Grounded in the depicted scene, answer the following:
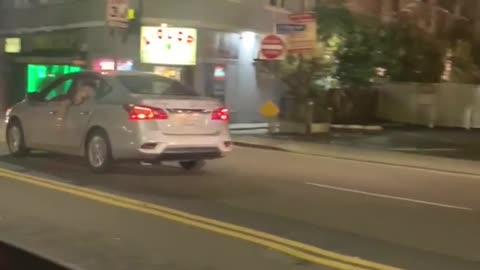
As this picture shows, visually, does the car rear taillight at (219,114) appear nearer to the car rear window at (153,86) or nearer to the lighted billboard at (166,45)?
the car rear window at (153,86)

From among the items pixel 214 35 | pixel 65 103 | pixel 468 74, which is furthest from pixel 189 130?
pixel 468 74

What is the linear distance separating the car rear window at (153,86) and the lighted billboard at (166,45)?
13749 mm

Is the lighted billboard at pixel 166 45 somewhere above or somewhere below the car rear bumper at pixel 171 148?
above

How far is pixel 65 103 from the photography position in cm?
1296

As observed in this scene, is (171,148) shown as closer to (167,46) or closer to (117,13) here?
(117,13)

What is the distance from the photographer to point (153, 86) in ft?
41.0

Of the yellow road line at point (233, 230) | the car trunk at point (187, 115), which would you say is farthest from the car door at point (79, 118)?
the yellow road line at point (233, 230)

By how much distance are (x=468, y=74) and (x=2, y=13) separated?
18984mm

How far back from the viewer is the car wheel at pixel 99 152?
39.7ft

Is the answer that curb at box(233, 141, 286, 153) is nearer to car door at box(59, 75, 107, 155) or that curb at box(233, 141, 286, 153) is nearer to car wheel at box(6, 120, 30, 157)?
car wheel at box(6, 120, 30, 157)

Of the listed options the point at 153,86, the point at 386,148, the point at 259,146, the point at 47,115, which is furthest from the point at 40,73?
the point at 153,86

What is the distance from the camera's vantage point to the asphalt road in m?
7.10

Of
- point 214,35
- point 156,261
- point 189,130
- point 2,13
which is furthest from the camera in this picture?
point 2,13

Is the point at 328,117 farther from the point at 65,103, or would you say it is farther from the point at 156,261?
the point at 156,261
